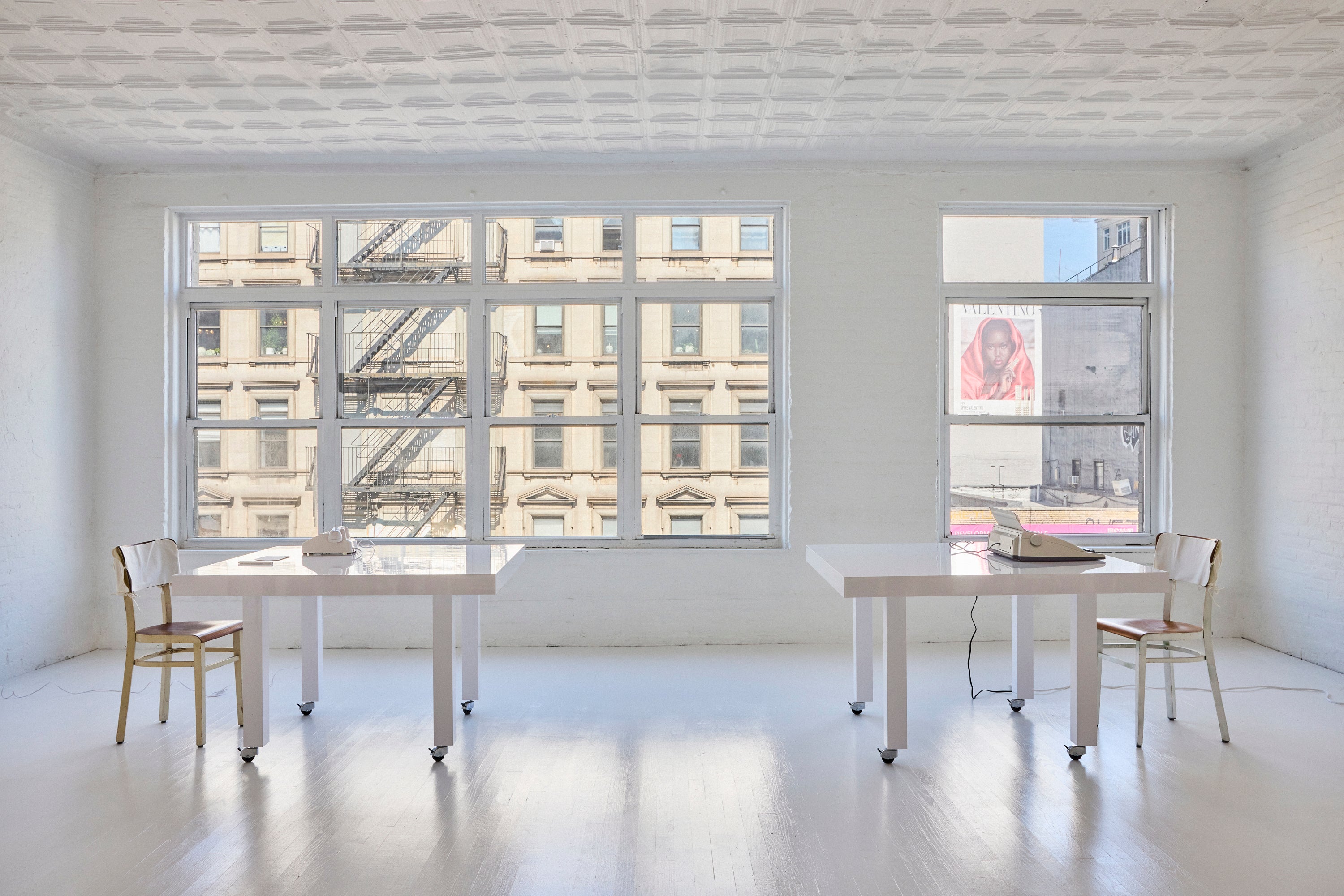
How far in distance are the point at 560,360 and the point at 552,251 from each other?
0.78m

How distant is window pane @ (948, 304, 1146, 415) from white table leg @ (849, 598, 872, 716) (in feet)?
7.24

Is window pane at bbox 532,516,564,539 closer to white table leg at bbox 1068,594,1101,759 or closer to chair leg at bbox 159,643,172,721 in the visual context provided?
chair leg at bbox 159,643,172,721

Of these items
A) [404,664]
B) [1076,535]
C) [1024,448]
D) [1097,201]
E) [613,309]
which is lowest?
[404,664]

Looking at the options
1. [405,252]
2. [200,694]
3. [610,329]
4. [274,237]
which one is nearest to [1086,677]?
[610,329]

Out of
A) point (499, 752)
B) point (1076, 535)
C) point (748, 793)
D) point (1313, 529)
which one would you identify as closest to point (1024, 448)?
point (1076, 535)

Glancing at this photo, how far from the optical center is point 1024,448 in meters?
6.07

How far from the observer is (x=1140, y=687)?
3850mm

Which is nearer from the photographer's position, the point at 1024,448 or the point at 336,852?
the point at 336,852

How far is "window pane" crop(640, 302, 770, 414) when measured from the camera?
19.9ft

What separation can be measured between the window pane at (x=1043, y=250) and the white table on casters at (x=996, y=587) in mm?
2720

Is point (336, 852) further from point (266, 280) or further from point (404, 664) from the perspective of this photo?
point (266, 280)

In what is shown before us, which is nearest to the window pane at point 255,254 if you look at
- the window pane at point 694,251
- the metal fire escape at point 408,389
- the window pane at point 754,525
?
the metal fire escape at point 408,389

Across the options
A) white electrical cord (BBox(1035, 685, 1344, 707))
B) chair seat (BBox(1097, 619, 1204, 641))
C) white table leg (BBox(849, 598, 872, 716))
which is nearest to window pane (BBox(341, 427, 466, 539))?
white table leg (BBox(849, 598, 872, 716))

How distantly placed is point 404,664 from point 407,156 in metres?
3.38
